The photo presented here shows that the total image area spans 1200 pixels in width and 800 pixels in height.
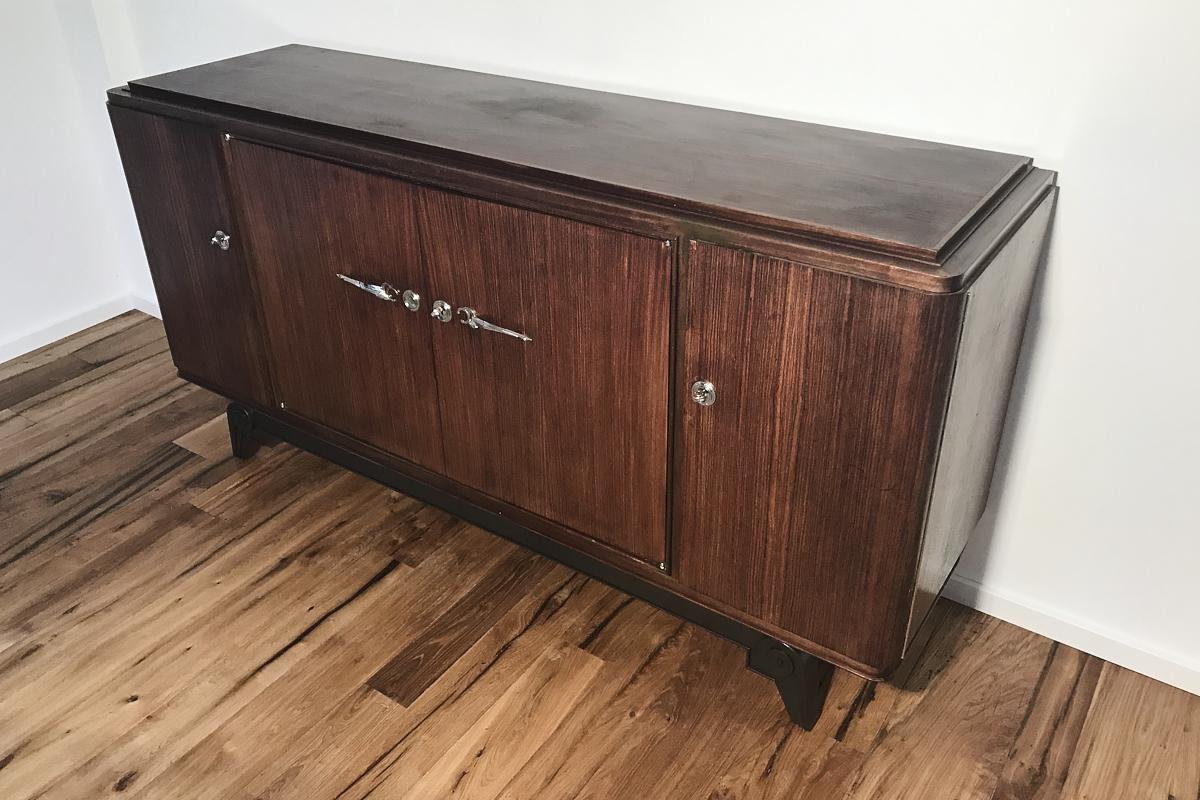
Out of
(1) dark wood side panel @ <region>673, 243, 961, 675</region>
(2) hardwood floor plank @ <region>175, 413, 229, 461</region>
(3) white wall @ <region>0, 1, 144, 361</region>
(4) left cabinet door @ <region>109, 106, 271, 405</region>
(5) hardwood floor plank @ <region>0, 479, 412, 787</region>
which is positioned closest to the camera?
(1) dark wood side panel @ <region>673, 243, 961, 675</region>

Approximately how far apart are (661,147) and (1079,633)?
82cm

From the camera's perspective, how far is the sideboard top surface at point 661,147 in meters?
0.92

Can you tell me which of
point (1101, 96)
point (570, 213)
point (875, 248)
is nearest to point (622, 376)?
point (570, 213)

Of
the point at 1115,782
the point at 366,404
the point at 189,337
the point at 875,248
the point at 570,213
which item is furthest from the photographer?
the point at 189,337

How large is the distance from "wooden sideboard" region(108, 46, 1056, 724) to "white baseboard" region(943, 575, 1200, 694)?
20cm

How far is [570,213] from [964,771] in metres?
0.76

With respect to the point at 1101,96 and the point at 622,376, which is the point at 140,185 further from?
the point at 1101,96

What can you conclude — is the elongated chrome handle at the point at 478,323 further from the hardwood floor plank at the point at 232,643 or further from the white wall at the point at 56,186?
the white wall at the point at 56,186

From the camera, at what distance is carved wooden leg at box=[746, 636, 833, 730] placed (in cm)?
115

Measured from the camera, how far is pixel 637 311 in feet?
3.35

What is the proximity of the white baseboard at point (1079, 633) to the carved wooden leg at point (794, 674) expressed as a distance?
0.94 ft

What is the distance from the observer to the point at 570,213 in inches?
40.0

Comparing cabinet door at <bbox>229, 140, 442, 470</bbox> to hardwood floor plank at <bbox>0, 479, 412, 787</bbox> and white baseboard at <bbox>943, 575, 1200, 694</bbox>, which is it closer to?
hardwood floor plank at <bbox>0, 479, 412, 787</bbox>

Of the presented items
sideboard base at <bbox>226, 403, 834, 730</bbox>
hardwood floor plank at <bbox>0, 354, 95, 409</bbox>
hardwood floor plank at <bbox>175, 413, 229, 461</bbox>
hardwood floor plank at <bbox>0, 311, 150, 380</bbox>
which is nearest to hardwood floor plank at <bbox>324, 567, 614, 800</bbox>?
sideboard base at <bbox>226, 403, 834, 730</bbox>
